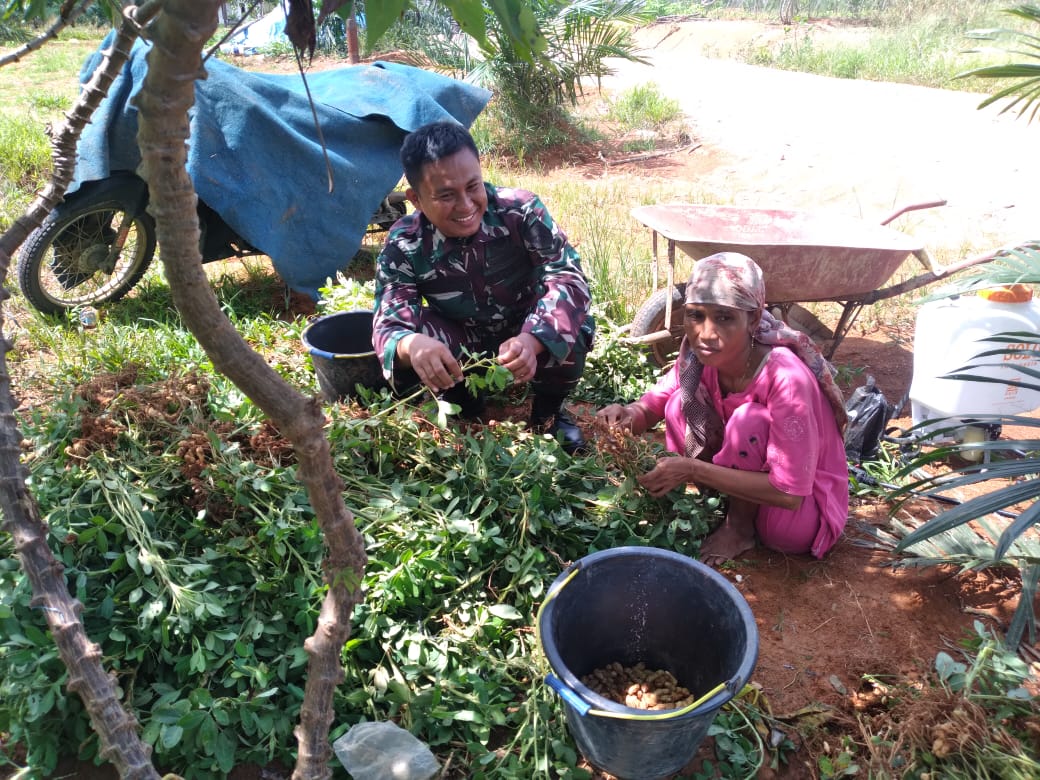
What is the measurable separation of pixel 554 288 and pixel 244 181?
2286mm

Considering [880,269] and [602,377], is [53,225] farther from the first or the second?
[880,269]

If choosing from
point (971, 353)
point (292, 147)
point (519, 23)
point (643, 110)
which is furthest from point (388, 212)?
point (643, 110)

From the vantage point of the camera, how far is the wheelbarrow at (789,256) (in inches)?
134

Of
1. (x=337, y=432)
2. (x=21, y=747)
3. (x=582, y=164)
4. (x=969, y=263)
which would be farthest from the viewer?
(x=582, y=164)

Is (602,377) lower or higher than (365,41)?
lower

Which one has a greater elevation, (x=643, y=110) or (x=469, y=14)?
(x=469, y=14)

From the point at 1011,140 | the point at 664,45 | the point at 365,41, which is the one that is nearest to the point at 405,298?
the point at 365,41

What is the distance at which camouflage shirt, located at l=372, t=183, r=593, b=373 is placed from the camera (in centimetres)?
265

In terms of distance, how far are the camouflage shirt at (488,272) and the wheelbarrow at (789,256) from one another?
840 mm

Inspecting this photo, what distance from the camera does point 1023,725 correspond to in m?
1.73

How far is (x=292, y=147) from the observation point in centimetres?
420

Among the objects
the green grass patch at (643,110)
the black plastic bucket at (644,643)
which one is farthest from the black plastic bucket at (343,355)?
the green grass patch at (643,110)

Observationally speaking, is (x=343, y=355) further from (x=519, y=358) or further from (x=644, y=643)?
(x=644, y=643)

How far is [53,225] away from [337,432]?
2.49m
